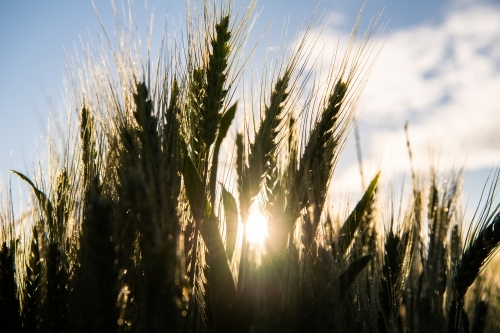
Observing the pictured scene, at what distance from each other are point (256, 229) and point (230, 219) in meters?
0.26

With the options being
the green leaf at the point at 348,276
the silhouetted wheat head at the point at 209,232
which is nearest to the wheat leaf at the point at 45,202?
the silhouetted wheat head at the point at 209,232

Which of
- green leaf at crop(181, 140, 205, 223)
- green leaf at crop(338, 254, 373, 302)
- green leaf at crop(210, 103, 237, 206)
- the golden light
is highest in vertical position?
green leaf at crop(210, 103, 237, 206)

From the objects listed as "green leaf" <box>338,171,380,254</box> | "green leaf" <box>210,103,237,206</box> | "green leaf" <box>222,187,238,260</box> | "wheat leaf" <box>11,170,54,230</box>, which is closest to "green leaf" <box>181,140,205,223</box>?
"green leaf" <box>210,103,237,206</box>

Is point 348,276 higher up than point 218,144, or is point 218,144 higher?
point 218,144

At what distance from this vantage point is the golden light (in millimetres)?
1758

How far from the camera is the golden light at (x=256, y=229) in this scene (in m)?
1.76

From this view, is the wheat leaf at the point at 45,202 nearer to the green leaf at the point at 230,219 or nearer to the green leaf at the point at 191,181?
the green leaf at the point at 191,181

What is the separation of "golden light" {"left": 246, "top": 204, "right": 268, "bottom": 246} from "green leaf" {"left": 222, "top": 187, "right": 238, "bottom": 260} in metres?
0.16

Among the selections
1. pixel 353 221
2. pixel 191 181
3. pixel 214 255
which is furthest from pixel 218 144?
pixel 353 221

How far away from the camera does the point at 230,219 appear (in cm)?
203

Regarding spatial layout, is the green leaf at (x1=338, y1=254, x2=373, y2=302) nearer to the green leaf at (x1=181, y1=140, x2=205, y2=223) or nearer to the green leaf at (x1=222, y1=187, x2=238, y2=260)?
the green leaf at (x1=222, y1=187, x2=238, y2=260)

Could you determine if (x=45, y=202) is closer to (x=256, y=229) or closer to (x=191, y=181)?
(x=191, y=181)

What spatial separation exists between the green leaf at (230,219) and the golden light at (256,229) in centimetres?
16

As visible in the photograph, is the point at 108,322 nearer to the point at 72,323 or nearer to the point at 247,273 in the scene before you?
the point at 72,323
